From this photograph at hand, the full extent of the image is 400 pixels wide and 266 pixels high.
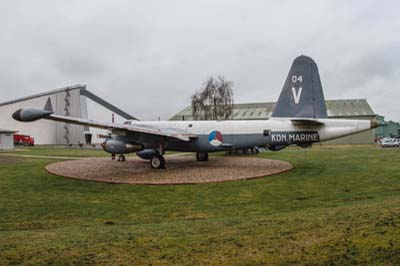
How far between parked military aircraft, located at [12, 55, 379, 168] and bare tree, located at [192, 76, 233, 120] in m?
38.1

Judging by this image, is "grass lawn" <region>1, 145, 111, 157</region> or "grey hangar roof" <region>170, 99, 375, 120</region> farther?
"grey hangar roof" <region>170, 99, 375, 120</region>

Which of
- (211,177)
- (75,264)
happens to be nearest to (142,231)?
(75,264)

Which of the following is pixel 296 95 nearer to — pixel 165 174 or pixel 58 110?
pixel 165 174

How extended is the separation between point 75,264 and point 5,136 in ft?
159

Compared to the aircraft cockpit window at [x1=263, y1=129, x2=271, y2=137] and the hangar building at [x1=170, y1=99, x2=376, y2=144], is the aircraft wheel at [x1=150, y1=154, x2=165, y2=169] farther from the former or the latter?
the hangar building at [x1=170, y1=99, x2=376, y2=144]

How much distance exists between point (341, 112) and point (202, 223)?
79082 mm

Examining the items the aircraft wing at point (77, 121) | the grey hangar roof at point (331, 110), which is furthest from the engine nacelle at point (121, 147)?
the grey hangar roof at point (331, 110)

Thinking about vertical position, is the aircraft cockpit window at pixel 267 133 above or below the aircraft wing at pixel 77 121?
below

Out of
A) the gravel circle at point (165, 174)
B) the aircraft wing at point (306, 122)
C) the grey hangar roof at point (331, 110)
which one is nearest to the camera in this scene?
the gravel circle at point (165, 174)

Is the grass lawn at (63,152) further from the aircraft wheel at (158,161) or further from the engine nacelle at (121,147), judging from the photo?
the aircraft wheel at (158,161)

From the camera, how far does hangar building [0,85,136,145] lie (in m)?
71.1

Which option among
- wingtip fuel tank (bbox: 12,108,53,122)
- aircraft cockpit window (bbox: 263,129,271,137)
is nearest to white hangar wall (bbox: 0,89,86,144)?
wingtip fuel tank (bbox: 12,108,53,122)

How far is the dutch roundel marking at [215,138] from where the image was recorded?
18.8 meters

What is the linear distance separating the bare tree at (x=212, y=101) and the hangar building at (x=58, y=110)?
63.9 ft
